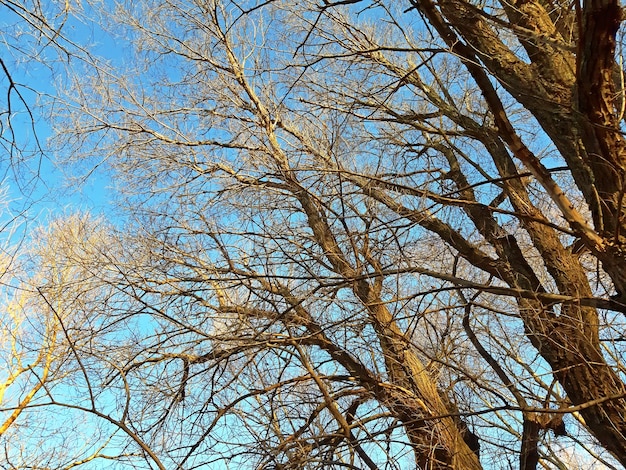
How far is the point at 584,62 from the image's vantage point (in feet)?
7.35

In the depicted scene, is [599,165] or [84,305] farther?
[84,305]

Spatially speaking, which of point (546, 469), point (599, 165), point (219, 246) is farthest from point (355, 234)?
point (546, 469)

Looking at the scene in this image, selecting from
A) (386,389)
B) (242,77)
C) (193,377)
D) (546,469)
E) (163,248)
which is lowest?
(546,469)

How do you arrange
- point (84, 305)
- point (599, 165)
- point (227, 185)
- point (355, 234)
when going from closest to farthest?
point (599, 165)
point (355, 234)
point (84, 305)
point (227, 185)

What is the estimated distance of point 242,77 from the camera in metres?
4.99

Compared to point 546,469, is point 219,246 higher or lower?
higher

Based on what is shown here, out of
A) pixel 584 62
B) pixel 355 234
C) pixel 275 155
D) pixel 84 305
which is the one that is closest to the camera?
pixel 584 62

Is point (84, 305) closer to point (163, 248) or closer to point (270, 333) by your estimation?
point (163, 248)

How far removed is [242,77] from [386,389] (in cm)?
317

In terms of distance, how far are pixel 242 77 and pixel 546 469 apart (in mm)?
5069

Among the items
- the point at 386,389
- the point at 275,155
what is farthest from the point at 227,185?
the point at 386,389

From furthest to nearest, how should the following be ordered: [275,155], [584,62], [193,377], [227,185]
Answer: [227,185], [275,155], [193,377], [584,62]

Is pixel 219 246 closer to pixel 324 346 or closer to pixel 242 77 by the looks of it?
pixel 324 346

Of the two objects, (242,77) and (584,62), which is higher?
(242,77)
